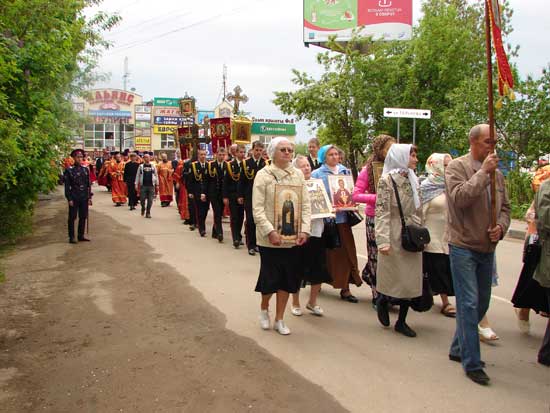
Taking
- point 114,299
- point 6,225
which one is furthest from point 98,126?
point 114,299

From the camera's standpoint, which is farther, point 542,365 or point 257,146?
point 257,146

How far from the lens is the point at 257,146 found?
1068 centimetres

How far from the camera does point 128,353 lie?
514 cm

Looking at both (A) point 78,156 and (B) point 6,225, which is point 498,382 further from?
(B) point 6,225

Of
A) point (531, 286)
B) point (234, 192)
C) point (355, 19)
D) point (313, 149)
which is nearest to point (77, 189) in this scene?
point (234, 192)

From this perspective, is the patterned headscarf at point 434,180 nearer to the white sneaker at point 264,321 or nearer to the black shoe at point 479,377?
the white sneaker at point 264,321

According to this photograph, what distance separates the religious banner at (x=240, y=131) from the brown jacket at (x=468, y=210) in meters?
14.1

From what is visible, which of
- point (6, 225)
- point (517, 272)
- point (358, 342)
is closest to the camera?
point (358, 342)

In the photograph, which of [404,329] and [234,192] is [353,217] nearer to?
[404,329]

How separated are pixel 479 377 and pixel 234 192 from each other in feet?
24.0

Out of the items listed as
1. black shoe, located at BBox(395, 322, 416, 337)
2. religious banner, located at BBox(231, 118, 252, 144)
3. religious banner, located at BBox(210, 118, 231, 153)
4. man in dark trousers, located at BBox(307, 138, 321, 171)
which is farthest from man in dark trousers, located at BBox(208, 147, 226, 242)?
black shoe, located at BBox(395, 322, 416, 337)

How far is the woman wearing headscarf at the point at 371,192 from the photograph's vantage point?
6.32 meters

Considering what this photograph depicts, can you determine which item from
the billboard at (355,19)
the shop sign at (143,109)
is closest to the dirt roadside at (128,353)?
the billboard at (355,19)

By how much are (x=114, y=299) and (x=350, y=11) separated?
99.6 feet
